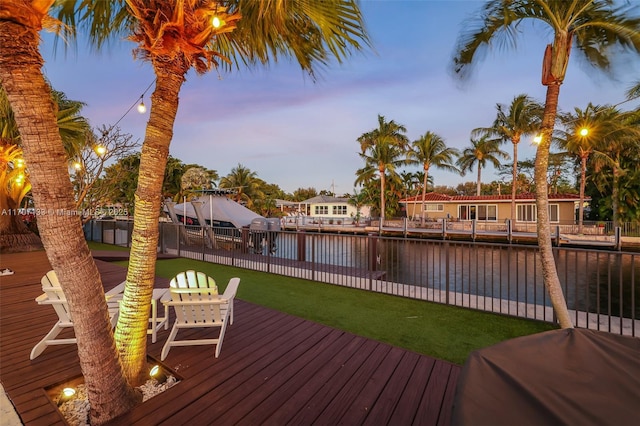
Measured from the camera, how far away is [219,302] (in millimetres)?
3270

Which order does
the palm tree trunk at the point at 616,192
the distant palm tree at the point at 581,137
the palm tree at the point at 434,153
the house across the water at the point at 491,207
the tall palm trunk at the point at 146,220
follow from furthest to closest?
the palm tree at the point at 434,153, the house across the water at the point at 491,207, the palm tree trunk at the point at 616,192, the distant palm tree at the point at 581,137, the tall palm trunk at the point at 146,220

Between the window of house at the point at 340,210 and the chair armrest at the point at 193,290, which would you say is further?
the window of house at the point at 340,210

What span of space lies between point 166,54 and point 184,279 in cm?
239

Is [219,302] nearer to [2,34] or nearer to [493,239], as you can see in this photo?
[2,34]

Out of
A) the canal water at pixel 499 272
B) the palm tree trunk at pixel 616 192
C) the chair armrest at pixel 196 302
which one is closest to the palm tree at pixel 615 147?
the palm tree trunk at pixel 616 192

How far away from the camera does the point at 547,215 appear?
3.99m

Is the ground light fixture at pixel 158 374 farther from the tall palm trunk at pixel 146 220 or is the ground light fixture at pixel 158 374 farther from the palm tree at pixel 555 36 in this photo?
the palm tree at pixel 555 36

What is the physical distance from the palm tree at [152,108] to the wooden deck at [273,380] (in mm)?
514

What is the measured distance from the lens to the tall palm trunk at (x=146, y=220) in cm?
234

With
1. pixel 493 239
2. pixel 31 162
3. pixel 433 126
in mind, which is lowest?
pixel 493 239

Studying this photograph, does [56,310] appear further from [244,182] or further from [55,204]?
[244,182]

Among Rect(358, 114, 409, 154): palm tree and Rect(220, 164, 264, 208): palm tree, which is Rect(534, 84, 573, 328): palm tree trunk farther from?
Rect(220, 164, 264, 208): palm tree

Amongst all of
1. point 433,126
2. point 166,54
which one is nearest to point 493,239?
point 433,126

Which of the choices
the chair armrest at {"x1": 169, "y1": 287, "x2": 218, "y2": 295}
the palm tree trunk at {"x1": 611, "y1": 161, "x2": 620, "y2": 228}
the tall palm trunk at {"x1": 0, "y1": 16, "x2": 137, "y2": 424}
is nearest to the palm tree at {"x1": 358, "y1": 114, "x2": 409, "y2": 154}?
the palm tree trunk at {"x1": 611, "y1": 161, "x2": 620, "y2": 228}
